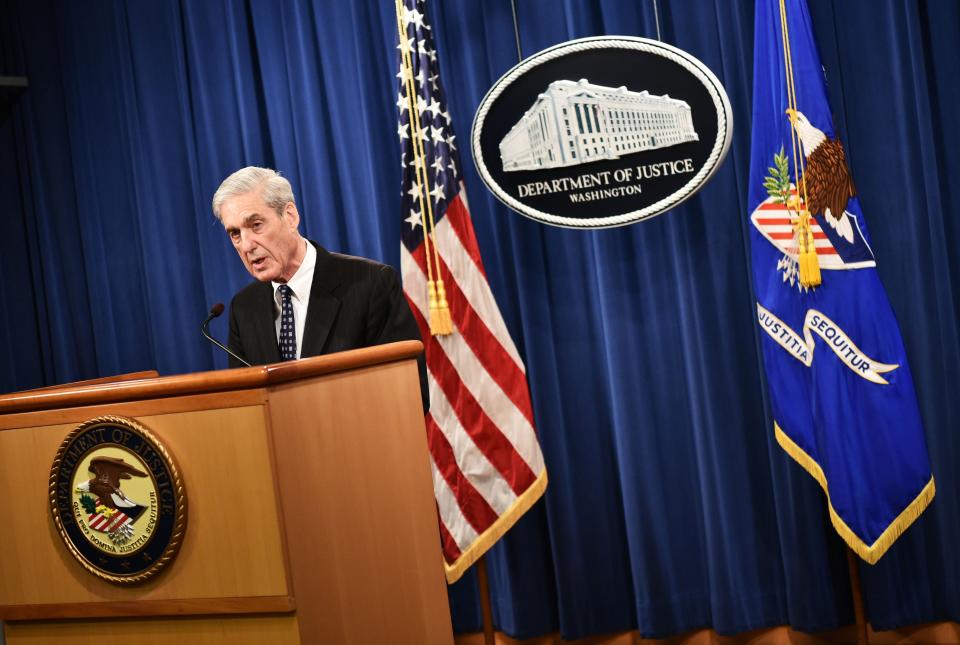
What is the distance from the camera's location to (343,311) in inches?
88.2

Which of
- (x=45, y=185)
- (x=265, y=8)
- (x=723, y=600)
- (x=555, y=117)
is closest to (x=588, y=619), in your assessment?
(x=723, y=600)

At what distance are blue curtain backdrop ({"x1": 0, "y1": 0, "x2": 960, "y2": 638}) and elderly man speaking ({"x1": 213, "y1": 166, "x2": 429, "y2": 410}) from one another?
1.22m

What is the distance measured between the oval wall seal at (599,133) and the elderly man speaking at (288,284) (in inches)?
40.4

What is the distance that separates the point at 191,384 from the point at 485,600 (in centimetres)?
209

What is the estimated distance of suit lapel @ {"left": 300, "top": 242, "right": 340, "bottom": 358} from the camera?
213cm

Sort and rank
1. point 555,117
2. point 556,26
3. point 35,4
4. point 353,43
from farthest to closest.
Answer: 1. point 35,4
2. point 353,43
3. point 556,26
4. point 555,117

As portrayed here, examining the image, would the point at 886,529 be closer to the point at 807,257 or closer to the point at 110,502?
the point at 807,257

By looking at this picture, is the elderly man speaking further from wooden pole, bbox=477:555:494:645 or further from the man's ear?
wooden pole, bbox=477:555:494:645

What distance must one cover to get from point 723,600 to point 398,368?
196 centimetres

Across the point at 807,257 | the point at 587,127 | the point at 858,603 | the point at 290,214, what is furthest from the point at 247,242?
the point at 858,603

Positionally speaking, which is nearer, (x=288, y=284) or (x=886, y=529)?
(x=288, y=284)

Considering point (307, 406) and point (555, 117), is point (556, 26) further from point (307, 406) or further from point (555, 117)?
point (307, 406)

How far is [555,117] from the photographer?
3195 millimetres

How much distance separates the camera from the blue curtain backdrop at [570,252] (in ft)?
10.0
